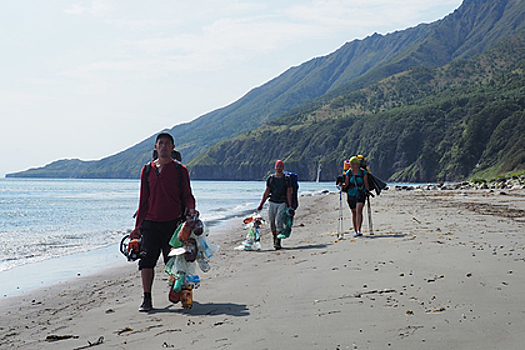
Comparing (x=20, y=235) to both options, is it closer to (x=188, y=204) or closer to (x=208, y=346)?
(x=188, y=204)

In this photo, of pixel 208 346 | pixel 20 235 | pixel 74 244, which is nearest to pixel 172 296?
pixel 208 346

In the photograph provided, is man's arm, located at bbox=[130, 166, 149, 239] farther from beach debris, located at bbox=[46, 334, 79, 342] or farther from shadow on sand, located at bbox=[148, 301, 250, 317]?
beach debris, located at bbox=[46, 334, 79, 342]

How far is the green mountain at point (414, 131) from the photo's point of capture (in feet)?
315

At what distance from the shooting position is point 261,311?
4.85 m

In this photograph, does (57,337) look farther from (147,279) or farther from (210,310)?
(210,310)

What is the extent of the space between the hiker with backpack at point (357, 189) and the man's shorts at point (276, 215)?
1.68 m

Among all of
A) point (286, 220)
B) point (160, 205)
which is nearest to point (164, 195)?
point (160, 205)

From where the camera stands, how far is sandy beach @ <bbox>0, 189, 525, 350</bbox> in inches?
151

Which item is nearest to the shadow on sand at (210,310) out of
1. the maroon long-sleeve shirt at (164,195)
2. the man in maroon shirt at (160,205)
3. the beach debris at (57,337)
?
the man in maroon shirt at (160,205)

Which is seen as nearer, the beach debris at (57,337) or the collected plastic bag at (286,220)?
the beach debris at (57,337)

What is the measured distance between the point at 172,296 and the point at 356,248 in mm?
4451

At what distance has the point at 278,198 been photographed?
34.3 ft

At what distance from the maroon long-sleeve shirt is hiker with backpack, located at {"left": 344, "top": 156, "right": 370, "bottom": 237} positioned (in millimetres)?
6145

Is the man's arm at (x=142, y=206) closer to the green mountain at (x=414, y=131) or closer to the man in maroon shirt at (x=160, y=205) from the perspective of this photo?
the man in maroon shirt at (x=160, y=205)
